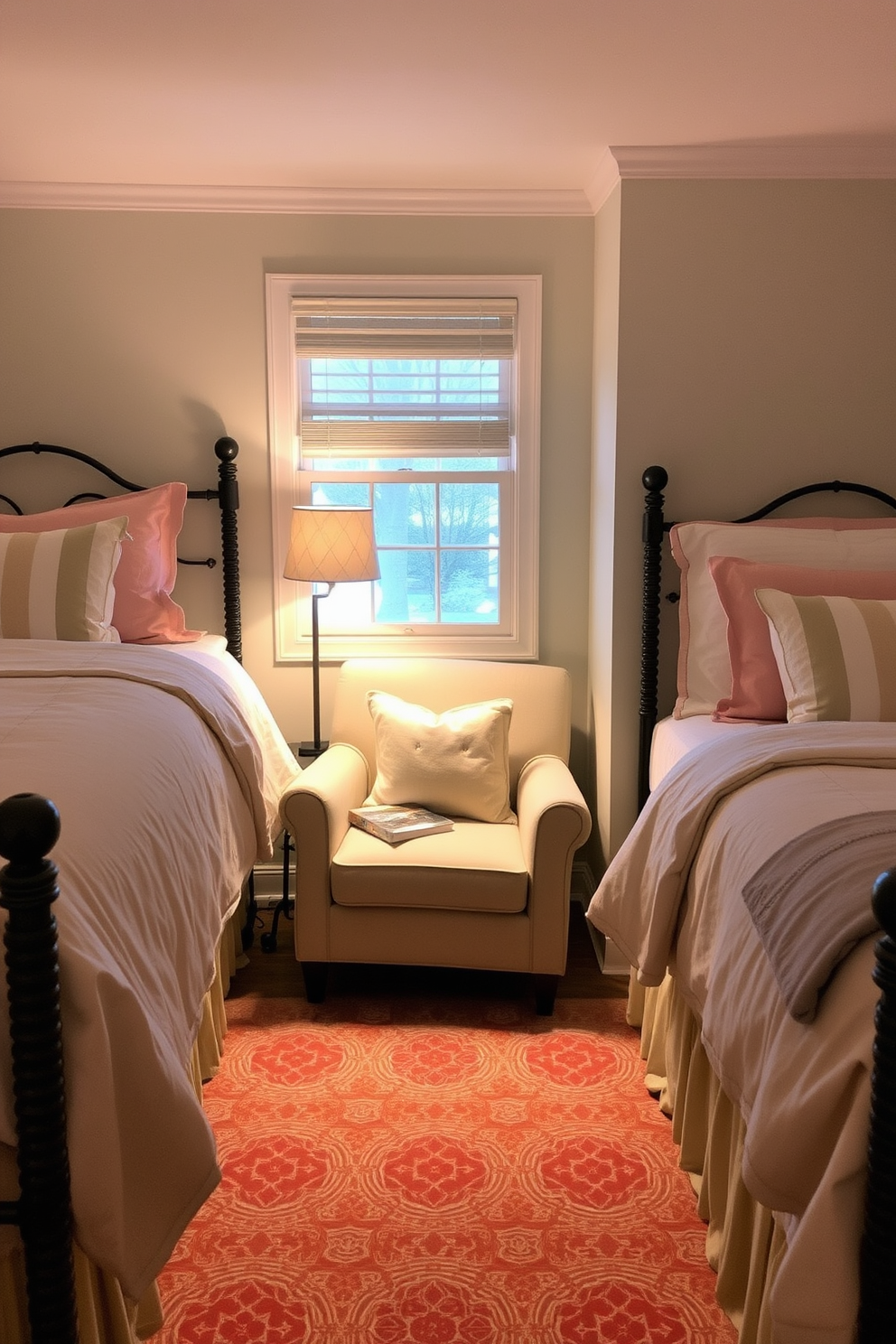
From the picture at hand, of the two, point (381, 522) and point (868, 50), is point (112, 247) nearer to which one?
point (381, 522)

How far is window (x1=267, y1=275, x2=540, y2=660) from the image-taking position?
3.68 metres

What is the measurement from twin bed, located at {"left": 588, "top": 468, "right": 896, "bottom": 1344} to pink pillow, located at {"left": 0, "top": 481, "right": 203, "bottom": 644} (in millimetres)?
1473

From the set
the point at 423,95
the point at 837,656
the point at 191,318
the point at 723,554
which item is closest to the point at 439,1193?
the point at 837,656

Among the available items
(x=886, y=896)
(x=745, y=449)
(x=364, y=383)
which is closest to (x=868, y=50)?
(x=745, y=449)

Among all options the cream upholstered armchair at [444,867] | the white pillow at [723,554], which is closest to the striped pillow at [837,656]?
the white pillow at [723,554]

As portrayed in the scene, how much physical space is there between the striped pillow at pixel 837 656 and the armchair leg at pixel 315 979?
57.4 inches

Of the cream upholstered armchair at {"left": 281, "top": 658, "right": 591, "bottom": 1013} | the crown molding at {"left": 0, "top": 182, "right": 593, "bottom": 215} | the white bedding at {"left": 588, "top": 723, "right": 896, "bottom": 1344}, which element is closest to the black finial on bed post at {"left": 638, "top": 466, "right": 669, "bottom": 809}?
the cream upholstered armchair at {"left": 281, "top": 658, "right": 591, "bottom": 1013}

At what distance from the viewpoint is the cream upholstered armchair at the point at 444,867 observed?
2984 mm

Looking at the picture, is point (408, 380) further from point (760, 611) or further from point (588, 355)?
point (760, 611)

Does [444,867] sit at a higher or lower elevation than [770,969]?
lower

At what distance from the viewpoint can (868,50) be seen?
2445mm

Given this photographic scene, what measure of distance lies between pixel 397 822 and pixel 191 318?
182 cm

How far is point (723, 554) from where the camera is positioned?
313cm

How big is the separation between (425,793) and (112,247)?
2.05 m
